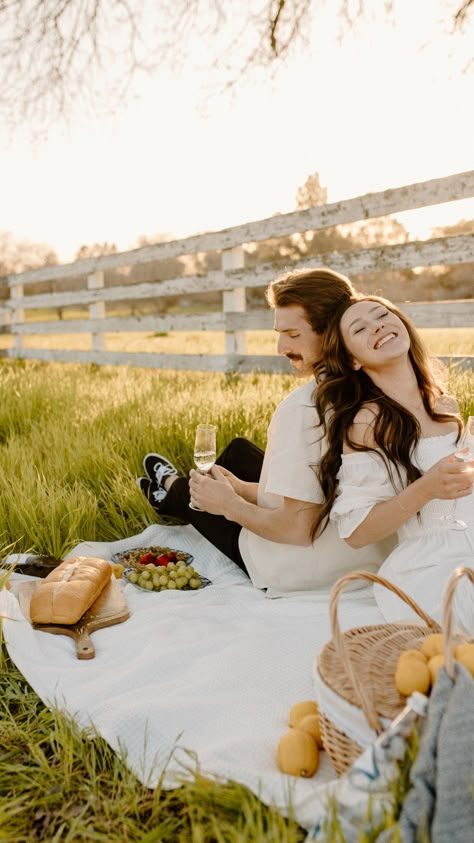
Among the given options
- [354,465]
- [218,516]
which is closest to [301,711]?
[354,465]

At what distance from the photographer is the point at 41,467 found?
14.5ft

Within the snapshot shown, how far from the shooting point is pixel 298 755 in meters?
1.93

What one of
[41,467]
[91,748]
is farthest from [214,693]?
[41,467]

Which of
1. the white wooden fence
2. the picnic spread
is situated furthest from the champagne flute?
the white wooden fence

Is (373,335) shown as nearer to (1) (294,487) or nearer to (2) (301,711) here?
(1) (294,487)

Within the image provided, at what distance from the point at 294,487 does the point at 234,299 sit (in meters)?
5.00

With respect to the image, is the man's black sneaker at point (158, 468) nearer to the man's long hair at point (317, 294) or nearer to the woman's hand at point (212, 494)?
the woman's hand at point (212, 494)

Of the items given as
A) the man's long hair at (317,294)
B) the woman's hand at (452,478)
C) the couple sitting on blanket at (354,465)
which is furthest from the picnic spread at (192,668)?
the man's long hair at (317,294)

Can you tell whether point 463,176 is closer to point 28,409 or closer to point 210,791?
point 28,409

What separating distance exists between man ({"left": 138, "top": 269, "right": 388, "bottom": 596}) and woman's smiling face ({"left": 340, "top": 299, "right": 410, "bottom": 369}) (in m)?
0.23

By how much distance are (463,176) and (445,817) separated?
15.3 feet

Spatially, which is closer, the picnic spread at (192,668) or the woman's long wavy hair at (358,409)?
the picnic spread at (192,668)

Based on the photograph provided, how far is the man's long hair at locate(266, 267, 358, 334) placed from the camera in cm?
303

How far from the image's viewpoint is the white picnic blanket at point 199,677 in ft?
6.59
